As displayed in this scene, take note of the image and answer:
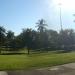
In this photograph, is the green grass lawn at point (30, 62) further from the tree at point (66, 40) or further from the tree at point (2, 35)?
the tree at point (66, 40)

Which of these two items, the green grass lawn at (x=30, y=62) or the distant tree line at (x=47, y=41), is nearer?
the green grass lawn at (x=30, y=62)

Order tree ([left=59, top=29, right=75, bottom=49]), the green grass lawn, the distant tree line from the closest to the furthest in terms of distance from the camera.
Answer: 1. the green grass lawn
2. the distant tree line
3. tree ([left=59, top=29, right=75, bottom=49])

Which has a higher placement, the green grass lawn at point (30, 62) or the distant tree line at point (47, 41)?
the distant tree line at point (47, 41)

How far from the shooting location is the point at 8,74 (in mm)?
14555

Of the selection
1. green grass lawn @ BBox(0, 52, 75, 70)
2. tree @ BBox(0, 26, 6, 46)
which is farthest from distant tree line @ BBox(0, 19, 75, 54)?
green grass lawn @ BBox(0, 52, 75, 70)

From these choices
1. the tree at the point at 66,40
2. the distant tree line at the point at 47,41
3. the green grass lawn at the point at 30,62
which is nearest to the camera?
the green grass lawn at the point at 30,62

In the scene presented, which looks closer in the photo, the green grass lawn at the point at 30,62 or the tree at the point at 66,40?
the green grass lawn at the point at 30,62

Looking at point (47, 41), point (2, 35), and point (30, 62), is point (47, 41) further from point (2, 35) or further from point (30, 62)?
point (30, 62)

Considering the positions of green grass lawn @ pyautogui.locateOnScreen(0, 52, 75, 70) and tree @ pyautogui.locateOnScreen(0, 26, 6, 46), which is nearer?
green grass lawn @ pyautogui.locateOnScreen(0, 52, 75, 70)

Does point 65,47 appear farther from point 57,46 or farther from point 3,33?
point 3,33

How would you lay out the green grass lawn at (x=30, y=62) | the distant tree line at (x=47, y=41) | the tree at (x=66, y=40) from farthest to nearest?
the tree at (x=66, y=40)
the distant tree line at (x=47, y=41)
the green grass lawn at (x=30, y=62)

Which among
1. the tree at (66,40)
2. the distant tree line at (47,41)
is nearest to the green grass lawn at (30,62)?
the distant tree line at (47,41)

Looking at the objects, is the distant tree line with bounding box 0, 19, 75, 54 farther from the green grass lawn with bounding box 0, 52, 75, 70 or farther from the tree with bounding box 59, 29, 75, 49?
the green grass lawn with bounding box 0, 52, 75, 70

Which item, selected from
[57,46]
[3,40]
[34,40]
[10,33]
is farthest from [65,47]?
[10,33]
